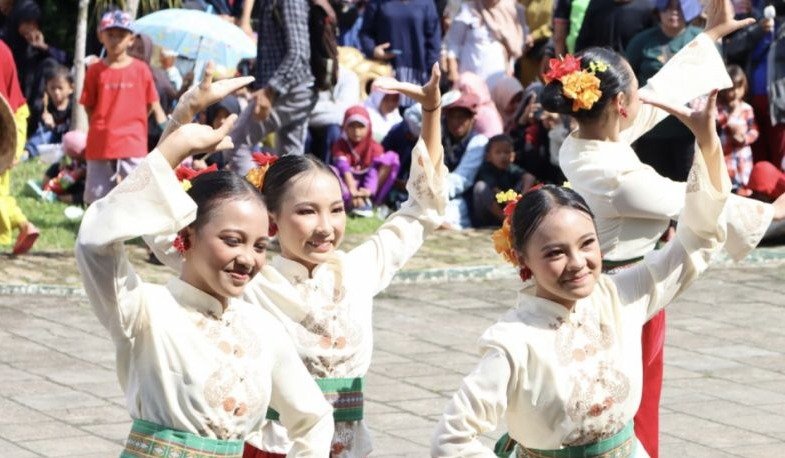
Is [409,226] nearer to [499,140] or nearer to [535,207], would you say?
[535,207]

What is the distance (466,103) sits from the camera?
1203 cm

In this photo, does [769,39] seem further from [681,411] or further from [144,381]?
[144,381]

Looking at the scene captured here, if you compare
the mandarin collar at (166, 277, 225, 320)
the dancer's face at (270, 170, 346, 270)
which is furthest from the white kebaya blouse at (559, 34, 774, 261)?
the mandarin collar at (166, 277, 225, 320)

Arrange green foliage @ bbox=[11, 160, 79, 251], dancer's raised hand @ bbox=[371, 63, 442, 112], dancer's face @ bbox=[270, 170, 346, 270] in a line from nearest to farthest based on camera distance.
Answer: dancer's face @ bbox=[270, 170, 346, 270]
dancer's raised hand @ bbox=[371, 63, 442, 112]
green foliage @ bbox=[11, 160, 79, 251]

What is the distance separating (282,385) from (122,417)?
2874mm

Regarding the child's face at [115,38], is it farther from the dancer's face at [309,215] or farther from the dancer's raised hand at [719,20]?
the dancer's face at [309,215]

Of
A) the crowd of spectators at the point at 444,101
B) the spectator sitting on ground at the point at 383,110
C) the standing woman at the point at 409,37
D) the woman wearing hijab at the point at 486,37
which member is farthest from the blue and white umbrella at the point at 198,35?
the woman wearing hijab at the point at 486,37

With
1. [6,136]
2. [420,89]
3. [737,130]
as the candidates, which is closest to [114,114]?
[737,130]

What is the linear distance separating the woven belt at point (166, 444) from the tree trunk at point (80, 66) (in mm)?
9730

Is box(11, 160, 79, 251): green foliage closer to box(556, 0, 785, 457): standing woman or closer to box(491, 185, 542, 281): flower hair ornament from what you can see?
box(556, 0, 785, 457): standing woman

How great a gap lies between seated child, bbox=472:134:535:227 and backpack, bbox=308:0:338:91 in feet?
4.05

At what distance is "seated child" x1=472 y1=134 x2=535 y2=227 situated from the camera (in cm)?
1162

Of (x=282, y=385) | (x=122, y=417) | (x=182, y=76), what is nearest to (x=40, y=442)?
(x=122, y=417)

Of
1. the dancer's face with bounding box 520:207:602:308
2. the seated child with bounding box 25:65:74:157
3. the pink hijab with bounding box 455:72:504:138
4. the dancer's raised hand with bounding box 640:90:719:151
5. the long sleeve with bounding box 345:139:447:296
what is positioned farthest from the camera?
the seated child with bounding box 25:65:74:157
